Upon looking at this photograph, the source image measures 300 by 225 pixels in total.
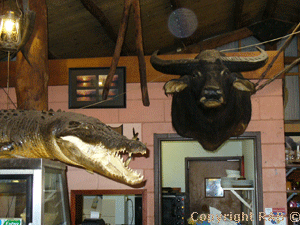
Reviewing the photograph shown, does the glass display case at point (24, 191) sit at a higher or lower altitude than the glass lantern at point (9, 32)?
lower

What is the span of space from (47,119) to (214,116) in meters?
1.86

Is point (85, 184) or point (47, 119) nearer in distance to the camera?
point (47, 119)

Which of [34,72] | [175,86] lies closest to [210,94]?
[175,86]

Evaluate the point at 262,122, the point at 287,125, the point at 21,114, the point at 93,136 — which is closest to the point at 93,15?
the point at 262,122

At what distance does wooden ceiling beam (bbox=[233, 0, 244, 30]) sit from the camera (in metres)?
6.01

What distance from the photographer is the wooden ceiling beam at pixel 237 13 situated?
6011mm

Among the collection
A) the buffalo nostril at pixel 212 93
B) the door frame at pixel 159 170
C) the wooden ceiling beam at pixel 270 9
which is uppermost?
the wooden ceiling beam at pixel 270 9

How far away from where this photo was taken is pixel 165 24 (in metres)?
5.82

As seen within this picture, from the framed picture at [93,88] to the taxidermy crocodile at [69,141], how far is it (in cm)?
165

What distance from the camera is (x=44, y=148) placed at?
81.8 inches

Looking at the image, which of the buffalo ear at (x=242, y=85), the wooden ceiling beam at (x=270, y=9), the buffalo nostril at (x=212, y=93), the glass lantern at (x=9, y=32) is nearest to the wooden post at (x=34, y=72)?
the glass lantern at (x=9, y=32)

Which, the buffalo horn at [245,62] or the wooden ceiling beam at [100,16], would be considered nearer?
the buffalo horn at [245,62]

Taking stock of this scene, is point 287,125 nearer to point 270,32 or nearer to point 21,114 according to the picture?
point 270,32

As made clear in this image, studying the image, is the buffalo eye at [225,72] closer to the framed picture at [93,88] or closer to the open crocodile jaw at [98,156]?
the framed picture at [93,88]
